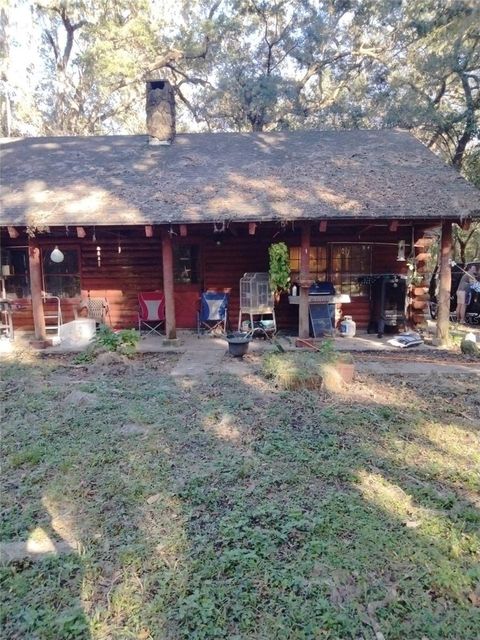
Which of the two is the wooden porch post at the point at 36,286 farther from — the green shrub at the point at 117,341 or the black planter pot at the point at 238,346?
the black planter pot at the point at 238,346

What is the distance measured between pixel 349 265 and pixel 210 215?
3.45 m

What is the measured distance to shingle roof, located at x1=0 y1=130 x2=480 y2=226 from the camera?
7305mm

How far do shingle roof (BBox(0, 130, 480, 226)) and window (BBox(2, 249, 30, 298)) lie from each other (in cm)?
139

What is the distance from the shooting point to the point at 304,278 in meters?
7.61

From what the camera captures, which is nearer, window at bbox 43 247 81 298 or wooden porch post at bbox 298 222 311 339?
wooden porch post at bbox 298 222 311 339

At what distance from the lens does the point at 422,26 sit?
44.2 feet

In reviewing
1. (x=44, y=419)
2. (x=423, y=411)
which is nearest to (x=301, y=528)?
(x=423, y=411)

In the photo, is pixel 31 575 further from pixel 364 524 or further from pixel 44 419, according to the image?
pixel 44 419

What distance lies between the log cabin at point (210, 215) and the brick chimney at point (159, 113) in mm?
30

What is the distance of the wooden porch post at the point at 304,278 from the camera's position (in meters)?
7.59

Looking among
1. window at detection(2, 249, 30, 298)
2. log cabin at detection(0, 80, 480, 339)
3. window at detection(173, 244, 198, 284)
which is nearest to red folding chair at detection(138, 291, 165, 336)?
log cabin at detection(0, 80, 480, 339)

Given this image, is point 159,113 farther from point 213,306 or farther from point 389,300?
point 389,300

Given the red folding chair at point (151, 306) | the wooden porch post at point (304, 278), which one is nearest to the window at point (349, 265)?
the wooden porch post at point (304, 278)

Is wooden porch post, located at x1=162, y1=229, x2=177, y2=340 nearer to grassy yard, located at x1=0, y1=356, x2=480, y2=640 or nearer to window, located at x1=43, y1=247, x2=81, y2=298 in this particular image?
window, located at x1=43, y1=247, x2=81, y2=298
